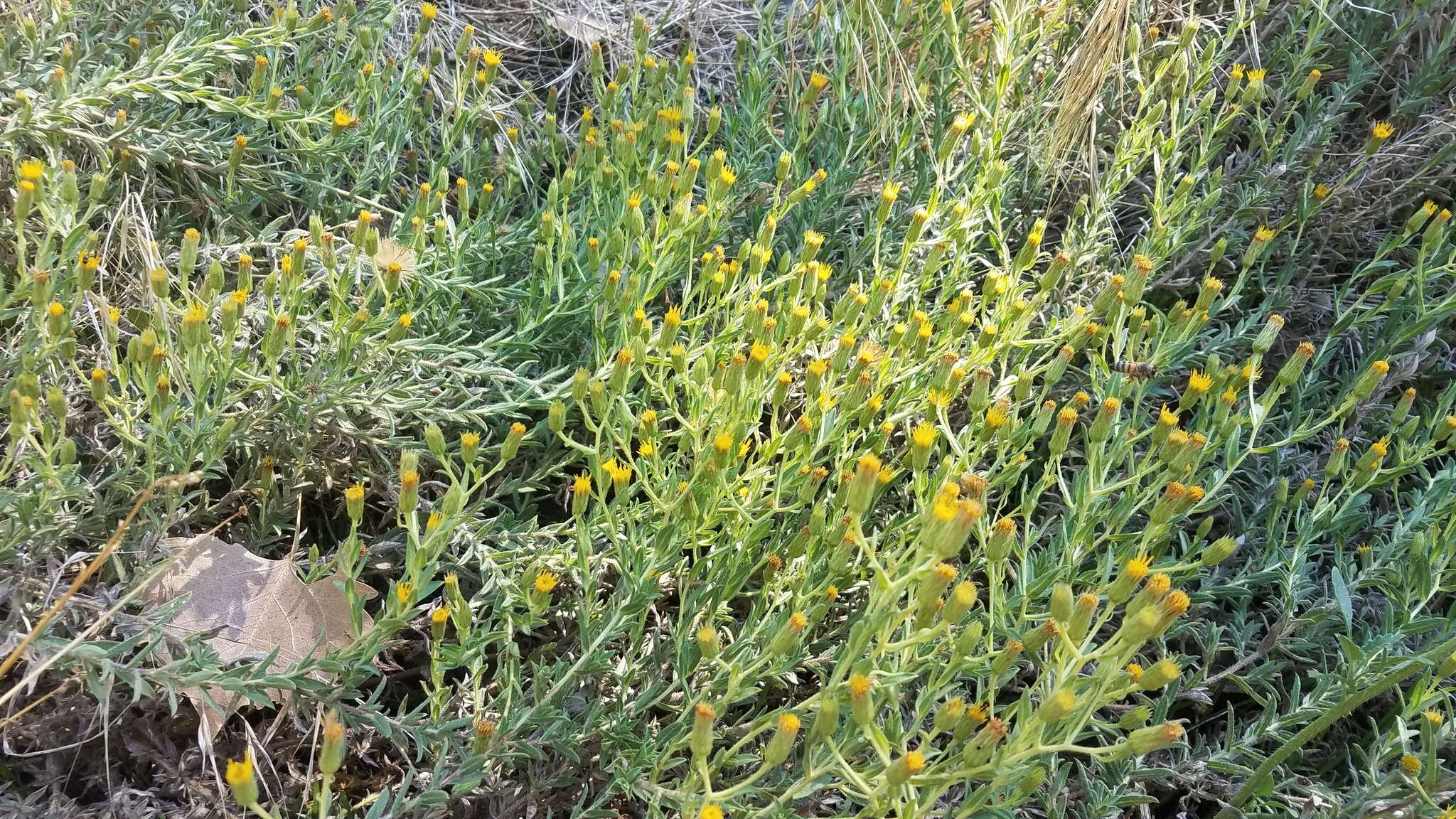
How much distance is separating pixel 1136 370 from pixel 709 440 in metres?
1.07

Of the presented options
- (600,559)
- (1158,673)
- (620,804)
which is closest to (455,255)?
(600,559)

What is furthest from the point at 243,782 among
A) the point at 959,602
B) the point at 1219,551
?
the point at 1219,551

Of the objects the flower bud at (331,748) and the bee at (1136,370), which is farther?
the bee at (1136,370)

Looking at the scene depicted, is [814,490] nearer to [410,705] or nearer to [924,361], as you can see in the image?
[924,361]

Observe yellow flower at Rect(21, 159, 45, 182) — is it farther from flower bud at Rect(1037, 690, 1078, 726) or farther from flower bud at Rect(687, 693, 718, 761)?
flower bud at Rect(1037, 690, 1078, 726)

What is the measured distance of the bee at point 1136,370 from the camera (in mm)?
2363

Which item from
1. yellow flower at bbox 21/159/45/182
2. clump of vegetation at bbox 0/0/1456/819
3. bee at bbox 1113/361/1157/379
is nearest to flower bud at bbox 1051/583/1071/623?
clump of vegetation at bbox 0/0/1456/819

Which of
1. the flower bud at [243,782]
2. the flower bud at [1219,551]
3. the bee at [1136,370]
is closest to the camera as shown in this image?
the flower bud at [243,782]

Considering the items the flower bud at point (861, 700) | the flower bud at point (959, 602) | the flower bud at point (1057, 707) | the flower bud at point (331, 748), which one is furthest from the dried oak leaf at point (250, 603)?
the flower bud at point (1057, 707)

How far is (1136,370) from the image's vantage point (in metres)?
2.37

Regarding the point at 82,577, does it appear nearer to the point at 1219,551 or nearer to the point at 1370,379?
the point at 1219,551

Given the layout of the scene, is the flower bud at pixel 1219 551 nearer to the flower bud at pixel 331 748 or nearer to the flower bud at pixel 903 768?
the flower bud at pixel 903 768

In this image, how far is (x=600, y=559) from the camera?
79.7 inches

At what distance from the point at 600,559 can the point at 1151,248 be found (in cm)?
159
